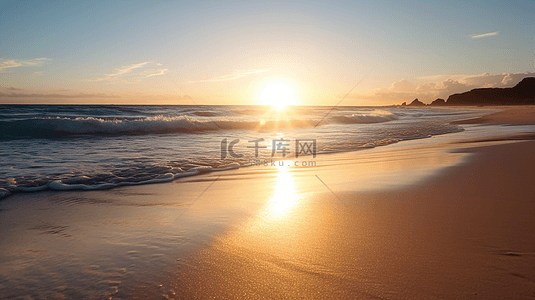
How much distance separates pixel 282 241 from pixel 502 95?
144871mm

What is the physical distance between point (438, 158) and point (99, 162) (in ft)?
24.8

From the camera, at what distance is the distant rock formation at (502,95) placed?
348 ft

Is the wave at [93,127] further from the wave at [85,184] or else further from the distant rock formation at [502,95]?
the distant rock formation at [502,95]

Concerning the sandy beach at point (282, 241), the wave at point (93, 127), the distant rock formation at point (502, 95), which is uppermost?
the distant rock formation at point (502, 95)

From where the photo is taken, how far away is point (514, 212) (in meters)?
2.93

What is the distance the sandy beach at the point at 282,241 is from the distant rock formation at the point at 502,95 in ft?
410

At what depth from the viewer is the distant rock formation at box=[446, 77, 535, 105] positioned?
348 ft

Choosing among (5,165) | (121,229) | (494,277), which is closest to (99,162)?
(5,165)

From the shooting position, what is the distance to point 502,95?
375 feet

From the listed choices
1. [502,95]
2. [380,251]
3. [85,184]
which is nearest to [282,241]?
[380,251]

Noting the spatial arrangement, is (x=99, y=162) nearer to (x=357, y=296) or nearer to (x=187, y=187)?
(x=187, y=187)

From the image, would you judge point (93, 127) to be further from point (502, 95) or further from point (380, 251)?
point (502, 95)

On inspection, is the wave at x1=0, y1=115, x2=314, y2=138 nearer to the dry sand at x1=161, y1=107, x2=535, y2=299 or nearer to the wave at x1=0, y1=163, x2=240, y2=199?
the wave at x1=0, y1=163, x2=240, y2=199

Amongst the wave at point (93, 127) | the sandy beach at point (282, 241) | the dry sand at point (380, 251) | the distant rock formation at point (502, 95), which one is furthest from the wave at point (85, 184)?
the distant rock formation at point (502, 95)
